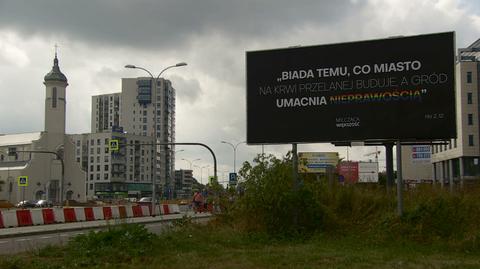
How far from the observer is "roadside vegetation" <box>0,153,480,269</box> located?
35.9ft

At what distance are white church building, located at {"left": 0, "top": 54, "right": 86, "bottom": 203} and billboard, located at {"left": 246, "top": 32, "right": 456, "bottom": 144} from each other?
95.0 m

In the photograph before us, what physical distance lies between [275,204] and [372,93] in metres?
4.12

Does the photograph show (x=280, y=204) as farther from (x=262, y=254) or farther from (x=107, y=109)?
(x=107, y=109)

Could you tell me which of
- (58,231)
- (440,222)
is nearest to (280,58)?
(440,222)

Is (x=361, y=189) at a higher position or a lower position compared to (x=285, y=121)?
lower

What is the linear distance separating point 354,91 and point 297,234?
4344 millimetres

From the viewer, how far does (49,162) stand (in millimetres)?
111688

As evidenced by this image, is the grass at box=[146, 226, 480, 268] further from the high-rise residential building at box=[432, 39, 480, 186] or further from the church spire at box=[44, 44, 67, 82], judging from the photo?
the church spire at box=[44, 44, 67, 82]

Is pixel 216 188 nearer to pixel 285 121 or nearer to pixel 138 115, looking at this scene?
pixel 285 121

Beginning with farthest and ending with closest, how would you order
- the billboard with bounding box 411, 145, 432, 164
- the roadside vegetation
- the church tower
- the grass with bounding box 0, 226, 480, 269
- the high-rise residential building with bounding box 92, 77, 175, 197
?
1. the high-rise residential building with bounding box 92, 77, 175, 197
2. the church tower
3. the billboard with bounding box 411, 145, 432, 164
4. the roadside vegetation
5. the grass with bounding box 0, 226, 480, 269

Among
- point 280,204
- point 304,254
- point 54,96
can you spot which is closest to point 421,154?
point 54,96

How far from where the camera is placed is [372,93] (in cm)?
1600

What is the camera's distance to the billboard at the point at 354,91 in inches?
611

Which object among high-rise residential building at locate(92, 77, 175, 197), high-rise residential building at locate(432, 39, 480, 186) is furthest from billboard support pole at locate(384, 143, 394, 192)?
high-rise residential building at locate(92, 77, 175, 197)
